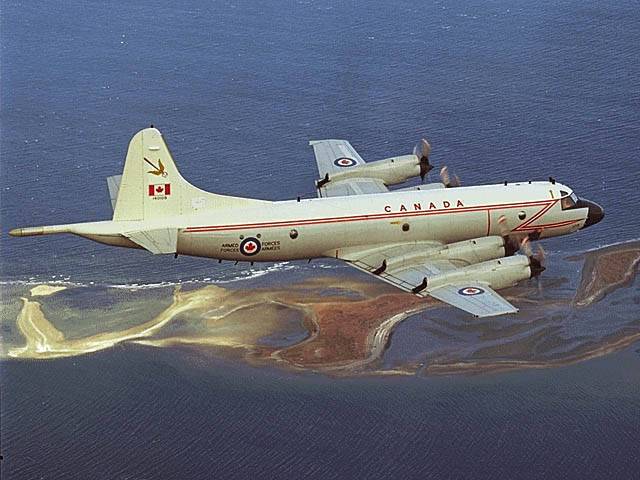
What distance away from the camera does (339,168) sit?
86.1 metres

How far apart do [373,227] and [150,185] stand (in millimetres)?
14674

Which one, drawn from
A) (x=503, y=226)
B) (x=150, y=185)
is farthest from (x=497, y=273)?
(x=150, y=185)

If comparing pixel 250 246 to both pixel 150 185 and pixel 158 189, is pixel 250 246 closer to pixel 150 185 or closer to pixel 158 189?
pixel 158 189

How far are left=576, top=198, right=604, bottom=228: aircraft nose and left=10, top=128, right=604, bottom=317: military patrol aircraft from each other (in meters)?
0.10

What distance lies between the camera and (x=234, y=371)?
68125 millimetres

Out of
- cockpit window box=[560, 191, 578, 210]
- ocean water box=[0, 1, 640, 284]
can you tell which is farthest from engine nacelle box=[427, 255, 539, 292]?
ocean water box=[0, 1, 640, 284]

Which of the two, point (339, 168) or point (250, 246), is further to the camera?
point (339, 168)

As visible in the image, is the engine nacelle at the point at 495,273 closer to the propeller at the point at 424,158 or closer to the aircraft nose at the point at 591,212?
the aircraft nose at the point at 591,212

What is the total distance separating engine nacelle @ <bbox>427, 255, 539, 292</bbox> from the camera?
236 feet

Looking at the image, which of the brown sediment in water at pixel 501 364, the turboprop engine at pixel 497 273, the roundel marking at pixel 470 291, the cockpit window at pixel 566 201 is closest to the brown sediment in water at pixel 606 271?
the cockpit window at pixel 566 201

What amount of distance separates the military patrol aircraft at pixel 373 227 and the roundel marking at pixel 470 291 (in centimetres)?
9

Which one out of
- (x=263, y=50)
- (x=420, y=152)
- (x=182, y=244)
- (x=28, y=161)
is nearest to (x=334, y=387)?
(x=182, y=244)

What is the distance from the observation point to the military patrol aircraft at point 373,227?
70938 millimetres

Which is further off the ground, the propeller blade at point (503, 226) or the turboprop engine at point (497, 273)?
the propeller blade at point (503, 226)
